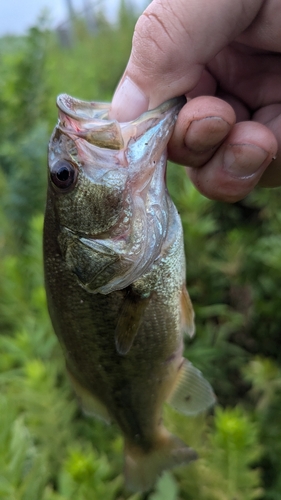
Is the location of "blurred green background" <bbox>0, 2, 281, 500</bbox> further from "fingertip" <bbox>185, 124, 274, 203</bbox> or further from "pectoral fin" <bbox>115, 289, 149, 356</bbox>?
"fingertip" <bbox>185, 124, 274, 203</bbox>

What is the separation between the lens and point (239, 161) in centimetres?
110

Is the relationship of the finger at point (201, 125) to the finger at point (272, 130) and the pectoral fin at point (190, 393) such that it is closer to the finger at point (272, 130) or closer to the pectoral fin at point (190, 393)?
the finger at point (272, 130)

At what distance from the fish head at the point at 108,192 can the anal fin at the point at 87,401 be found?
376 mm

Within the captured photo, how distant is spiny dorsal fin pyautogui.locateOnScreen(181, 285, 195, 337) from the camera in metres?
1.18

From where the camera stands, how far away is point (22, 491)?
1.15 meters

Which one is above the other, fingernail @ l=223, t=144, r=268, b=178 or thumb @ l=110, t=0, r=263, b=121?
thumb @ l=110, t=0, r=263, b=121

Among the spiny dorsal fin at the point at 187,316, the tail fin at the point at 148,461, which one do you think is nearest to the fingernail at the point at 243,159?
the spiny dorsal fin at the point at 187,316

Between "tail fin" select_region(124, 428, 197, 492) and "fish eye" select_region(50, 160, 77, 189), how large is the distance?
85 cm

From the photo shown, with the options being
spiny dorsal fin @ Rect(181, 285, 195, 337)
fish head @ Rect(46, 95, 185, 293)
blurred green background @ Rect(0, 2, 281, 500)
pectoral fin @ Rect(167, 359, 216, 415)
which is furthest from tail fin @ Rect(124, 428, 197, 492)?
fish head @ Rect(46, 95, 185, 293)

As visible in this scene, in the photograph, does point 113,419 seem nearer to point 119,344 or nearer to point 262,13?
point 119,344

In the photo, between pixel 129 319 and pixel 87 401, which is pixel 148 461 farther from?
pixel 129 319

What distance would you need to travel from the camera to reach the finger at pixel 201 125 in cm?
103

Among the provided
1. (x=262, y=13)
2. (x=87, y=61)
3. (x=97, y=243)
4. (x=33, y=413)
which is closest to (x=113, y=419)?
(x=33, y=413)

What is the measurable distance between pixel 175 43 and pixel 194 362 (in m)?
1.22
